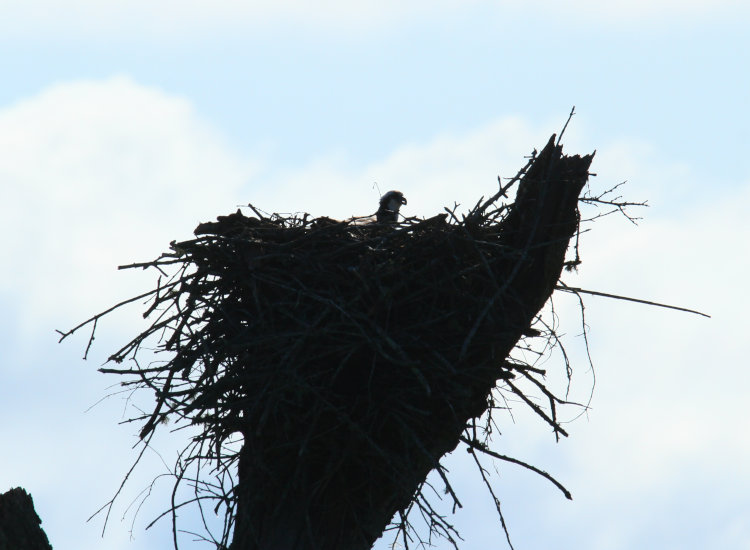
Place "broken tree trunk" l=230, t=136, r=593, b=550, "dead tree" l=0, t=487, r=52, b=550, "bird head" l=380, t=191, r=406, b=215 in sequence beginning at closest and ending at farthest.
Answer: "dead tree" l=0, t=487, r=52, b=550 < "broken tree trunk" l=230, t=136, r=593, b=550 < "bird head" l=380, t=191, r=406, b=215

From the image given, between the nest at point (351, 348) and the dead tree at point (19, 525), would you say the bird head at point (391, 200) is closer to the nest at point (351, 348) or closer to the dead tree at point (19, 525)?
the nest at point (351, 348)

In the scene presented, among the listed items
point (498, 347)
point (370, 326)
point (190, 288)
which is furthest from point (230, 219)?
point (498, 347)

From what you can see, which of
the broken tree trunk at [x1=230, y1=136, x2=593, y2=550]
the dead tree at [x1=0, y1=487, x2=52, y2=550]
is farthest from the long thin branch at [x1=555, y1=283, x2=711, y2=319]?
the dead tree at [x1=0, y1=487, x2=52, y2=550]

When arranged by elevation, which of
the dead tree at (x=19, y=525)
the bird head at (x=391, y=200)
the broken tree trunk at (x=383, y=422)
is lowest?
the dead tree at (x=19, y=525)

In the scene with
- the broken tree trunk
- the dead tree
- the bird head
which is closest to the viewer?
the dead tree

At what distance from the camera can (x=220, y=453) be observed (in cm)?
570

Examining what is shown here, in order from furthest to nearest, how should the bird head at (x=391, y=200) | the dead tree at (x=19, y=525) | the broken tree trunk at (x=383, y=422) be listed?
the bird head at (x=391, y=200) < the broken tree trunk at (x=383, y=422) < the dead tree at (x=19, y=525)

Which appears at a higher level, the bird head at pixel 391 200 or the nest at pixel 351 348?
the bird head at pixel 391 200

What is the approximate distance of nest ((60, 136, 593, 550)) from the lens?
18.5ft

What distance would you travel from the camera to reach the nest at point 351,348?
5637 millimetres

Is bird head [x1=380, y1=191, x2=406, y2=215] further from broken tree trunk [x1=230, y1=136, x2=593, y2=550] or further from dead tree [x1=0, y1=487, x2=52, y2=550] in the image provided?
dead tree [x1=0, y1=487, x2=52, y2=550]

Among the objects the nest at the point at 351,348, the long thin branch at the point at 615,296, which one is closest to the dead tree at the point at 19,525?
the nest at the point at 351,348

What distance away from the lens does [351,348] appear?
18.5 ft

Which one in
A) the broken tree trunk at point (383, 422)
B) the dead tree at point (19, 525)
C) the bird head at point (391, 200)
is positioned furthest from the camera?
the bird head at point (391, 200)
